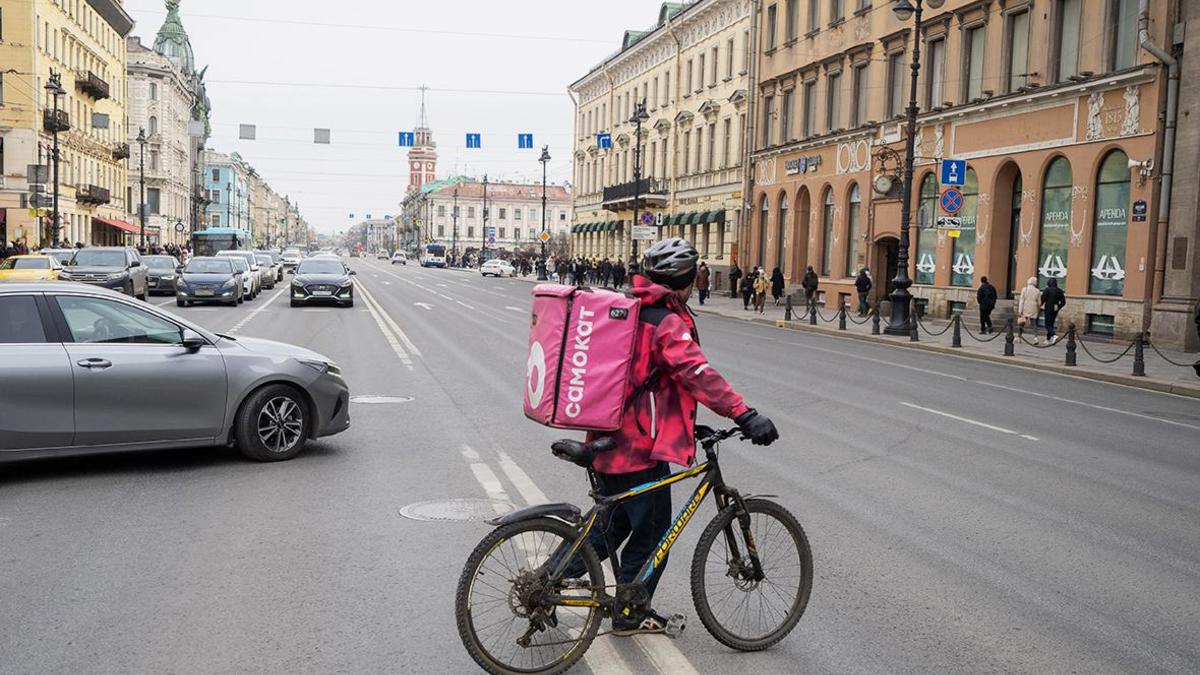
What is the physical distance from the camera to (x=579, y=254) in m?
80.9

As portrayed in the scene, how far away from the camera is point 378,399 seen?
12.8m

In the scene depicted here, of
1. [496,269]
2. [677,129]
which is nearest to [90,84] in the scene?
[496,269]

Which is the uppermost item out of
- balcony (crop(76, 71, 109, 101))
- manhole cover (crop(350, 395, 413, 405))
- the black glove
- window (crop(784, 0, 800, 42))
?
window (crop(784, 0, 800, 42))

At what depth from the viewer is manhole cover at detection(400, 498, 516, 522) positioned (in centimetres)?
718

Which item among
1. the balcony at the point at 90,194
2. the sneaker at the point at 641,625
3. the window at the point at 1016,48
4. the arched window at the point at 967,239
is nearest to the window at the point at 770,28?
the arched window at the point at 967,239

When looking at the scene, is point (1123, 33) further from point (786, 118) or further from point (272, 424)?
point (272, 424)

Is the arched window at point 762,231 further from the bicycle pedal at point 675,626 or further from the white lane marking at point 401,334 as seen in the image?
the bicycle pedal at point 675,626

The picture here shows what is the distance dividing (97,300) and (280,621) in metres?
4.28

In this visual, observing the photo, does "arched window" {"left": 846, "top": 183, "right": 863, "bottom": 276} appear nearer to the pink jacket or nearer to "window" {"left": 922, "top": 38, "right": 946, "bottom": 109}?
"window" {"left": 922, "top": 38, "right": 946, "bottom": 109}

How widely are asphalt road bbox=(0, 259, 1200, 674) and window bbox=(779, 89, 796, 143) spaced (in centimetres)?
3449

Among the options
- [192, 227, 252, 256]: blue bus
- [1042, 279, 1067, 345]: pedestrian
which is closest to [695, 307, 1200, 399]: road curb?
[1042, 279, 1067, 345]: pedestrian

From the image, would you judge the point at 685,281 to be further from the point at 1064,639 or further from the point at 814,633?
the point at 1064,639

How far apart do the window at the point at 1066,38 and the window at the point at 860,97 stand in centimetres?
1070

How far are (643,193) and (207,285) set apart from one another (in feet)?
111
